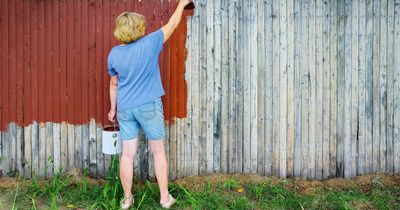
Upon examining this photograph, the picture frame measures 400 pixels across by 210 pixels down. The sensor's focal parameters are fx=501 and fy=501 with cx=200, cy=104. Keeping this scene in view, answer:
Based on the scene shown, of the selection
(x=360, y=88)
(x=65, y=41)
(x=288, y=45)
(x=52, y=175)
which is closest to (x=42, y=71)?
(x=65, y=41)

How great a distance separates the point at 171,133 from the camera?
6.20m

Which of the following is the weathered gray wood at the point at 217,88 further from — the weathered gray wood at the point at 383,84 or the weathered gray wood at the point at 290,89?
the weathered gray wood at the point at 383,84

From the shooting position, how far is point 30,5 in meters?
6.11

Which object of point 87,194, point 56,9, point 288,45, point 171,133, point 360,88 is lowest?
point 87,194

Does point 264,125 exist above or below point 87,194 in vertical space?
above

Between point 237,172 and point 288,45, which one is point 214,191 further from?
point 288,45

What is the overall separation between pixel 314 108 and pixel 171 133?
1799 millimetres

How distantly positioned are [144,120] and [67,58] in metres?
1.56

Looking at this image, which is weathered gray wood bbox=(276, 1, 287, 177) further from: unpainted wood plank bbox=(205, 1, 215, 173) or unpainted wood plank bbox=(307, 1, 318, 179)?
unpainted wood plank bbox=(205, 1, 215, 173)

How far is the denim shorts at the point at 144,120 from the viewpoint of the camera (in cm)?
521

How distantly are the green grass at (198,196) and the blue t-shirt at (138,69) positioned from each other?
41.4 inches

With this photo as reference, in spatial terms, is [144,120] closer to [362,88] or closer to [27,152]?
[27,152]

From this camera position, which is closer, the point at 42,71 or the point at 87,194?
the point at 87,194

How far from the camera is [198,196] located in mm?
5602
